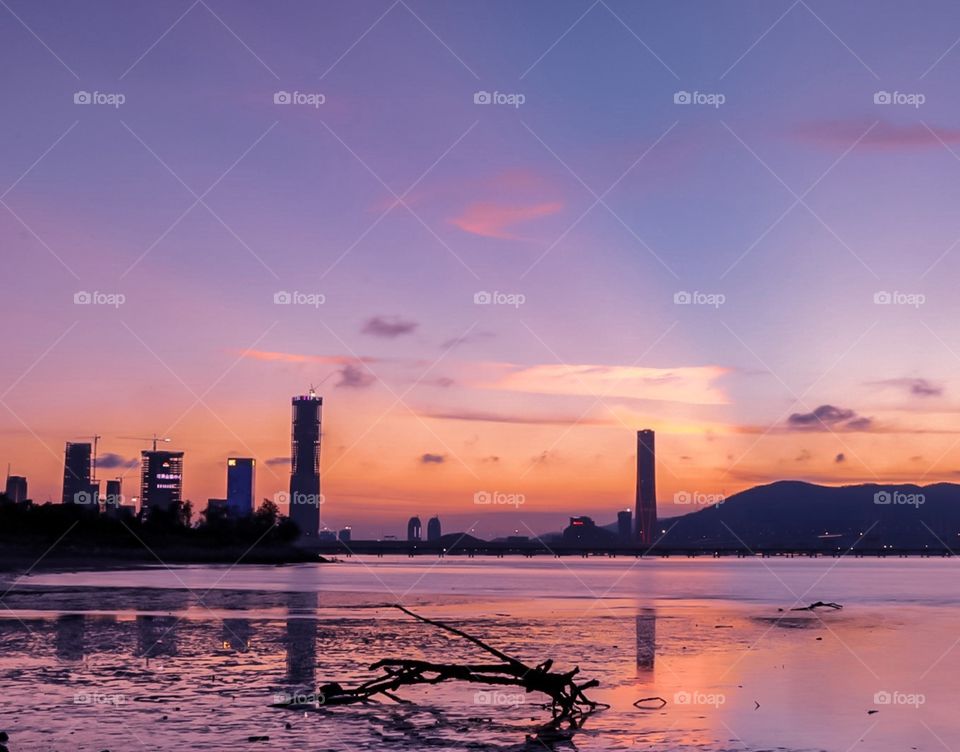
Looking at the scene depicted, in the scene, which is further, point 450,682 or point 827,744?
point 450,682

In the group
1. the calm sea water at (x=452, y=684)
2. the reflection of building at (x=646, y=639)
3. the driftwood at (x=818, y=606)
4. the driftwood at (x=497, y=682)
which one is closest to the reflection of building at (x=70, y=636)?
the calm sea water at (x=452, y=684)

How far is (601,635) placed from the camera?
42188 millimetres

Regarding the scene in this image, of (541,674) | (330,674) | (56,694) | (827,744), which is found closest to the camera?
(827,744)

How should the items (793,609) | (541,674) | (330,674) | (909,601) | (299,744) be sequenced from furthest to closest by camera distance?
(909,601), (793,609), (330,674), (541,674), (299,744)

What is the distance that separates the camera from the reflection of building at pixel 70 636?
31.1 metres

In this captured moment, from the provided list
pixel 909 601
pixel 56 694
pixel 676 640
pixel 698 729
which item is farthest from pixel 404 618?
pixel 909 601

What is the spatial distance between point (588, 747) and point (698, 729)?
3.30 meters

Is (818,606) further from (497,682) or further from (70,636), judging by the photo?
(497,682)

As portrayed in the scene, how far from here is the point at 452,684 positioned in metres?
25.9

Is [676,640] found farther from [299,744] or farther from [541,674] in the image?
[299,744]

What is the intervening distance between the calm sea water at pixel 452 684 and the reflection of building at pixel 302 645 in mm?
97

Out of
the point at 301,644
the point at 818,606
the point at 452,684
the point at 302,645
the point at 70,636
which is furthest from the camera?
the point at 818,606

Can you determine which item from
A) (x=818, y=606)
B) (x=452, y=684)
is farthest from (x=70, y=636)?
(x=818, y=606)

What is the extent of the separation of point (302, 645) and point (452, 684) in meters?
10.5
